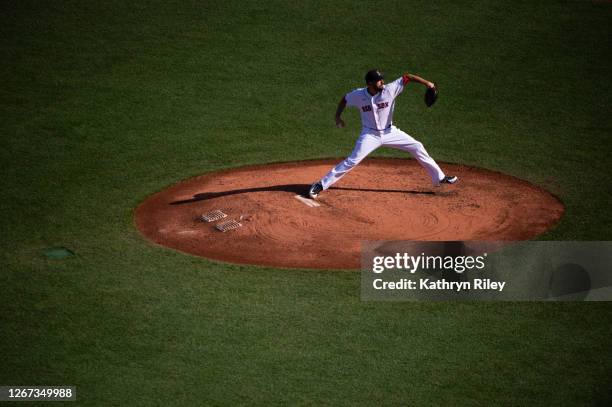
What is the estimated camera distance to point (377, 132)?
12195mm

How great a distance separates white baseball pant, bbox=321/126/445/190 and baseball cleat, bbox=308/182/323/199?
64mm

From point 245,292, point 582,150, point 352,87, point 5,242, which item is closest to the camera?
point 245,292

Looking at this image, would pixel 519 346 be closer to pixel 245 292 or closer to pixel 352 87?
pixel 245 292

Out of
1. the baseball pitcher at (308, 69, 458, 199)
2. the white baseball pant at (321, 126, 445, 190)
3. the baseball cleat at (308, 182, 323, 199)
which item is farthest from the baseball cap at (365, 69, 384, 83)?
the baseball cleat at (308, 182, 323, 199)

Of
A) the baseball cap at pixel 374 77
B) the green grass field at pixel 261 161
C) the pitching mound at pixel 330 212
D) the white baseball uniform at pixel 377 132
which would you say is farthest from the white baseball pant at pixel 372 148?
the green grass field at pixel 261 161

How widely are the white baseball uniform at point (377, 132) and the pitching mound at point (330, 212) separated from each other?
15.3 inches

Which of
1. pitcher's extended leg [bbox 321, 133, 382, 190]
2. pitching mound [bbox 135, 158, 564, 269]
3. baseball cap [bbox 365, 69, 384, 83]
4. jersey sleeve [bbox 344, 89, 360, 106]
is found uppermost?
baseball cap [bbox 365, 69, 384, 83]

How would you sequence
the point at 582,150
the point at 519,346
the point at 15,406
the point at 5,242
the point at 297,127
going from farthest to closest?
the point at 297,127 < the point at 582,150 < the point at 5,242 < the point at 519,346 < the point at 15,406

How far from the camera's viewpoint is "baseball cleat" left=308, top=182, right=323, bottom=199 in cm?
1222

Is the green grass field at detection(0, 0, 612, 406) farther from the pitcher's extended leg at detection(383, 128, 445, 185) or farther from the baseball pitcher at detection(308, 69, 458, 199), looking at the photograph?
the baseball pitcher at detection(308, 69, 458, 199)

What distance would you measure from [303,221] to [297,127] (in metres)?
4.04

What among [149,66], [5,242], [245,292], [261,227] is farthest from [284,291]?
[149,66]

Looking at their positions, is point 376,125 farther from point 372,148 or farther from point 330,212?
point 330,212

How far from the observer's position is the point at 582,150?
14.2 m
